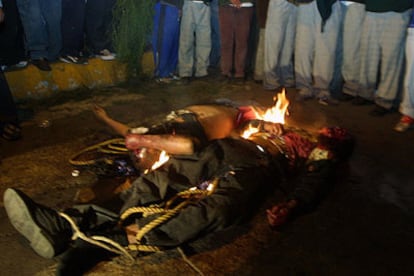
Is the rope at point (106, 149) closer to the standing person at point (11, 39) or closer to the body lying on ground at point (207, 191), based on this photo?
the body lying on ground at point (207, 191)

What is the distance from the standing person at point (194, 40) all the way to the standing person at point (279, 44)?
1.10m

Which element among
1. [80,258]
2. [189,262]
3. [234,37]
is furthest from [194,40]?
[80,258]

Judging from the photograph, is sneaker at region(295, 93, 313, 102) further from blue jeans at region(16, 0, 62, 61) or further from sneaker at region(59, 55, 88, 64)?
blue jeans at region(16, 0, 62, 61)

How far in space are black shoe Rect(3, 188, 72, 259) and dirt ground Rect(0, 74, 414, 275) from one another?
0.63 feet

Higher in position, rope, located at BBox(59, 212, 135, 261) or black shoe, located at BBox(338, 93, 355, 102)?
rope, located at BBox(59, 212, 135, 261)

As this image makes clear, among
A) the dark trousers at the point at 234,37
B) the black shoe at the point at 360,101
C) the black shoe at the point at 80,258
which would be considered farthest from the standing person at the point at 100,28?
the black shoe at the point at 80,258

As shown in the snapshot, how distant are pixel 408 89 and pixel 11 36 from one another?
540cm

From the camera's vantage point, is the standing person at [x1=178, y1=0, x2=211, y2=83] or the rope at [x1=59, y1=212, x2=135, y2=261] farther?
the standing person at [x1=178, y1=0, x2=211, y2=83]

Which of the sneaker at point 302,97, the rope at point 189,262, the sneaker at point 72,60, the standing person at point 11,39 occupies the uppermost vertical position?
the standing person at point 11,39

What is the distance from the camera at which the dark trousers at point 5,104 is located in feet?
14.2

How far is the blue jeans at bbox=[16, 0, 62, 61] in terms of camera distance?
18.4ft

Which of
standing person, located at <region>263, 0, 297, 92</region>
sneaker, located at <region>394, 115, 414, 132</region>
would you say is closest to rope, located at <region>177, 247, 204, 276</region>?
sneaker, located at <region>394, 115, 414, 132</region>

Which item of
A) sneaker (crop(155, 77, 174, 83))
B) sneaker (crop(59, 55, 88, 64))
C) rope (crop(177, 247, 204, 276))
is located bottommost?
rope (crop(177, 247, 204, 276))

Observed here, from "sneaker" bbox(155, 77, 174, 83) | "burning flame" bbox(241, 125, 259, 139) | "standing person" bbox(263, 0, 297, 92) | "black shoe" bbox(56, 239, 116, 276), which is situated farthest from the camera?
"sneaker" bbox(155, 77, 174, 83)
